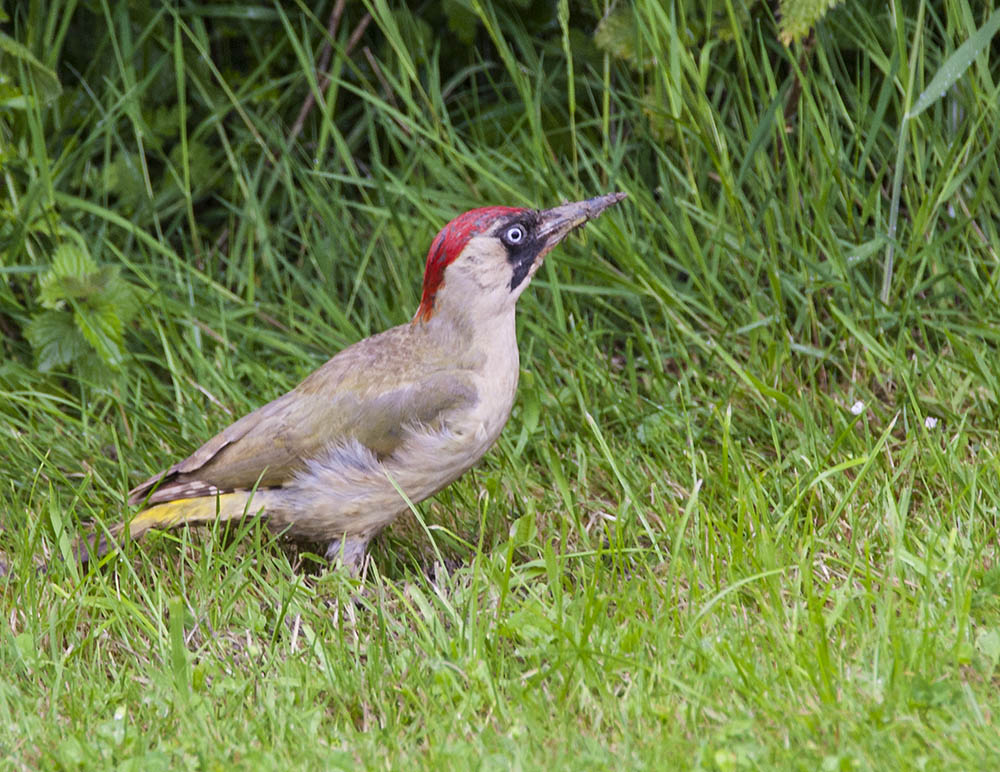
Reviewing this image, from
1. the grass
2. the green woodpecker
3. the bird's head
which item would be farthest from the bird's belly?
the bird's head

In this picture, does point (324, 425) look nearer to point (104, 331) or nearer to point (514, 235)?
point (514, 235)

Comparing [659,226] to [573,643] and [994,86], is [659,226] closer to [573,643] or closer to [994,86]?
[994,86]

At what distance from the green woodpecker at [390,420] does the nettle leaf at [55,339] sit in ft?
3.33

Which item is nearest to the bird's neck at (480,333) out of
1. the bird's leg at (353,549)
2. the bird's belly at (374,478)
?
the bird's belly at (374,478)

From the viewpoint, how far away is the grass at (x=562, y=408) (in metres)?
2.95

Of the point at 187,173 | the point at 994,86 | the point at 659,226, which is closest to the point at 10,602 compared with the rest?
the point at 187,173

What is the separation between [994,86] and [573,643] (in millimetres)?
2774

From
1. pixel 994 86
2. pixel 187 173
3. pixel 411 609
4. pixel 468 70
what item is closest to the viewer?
pixel 411 609

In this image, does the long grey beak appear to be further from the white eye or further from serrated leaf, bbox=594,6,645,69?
serrated leaf, bbox=594,6,645,69

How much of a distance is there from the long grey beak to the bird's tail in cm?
111

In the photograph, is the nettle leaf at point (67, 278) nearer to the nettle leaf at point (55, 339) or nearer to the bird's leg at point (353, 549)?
the nettle leaf at point (55, 339)

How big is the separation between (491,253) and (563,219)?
0.80 feet

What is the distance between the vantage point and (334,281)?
539 cm

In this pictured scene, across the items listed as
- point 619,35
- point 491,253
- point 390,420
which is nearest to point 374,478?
point 390,420
